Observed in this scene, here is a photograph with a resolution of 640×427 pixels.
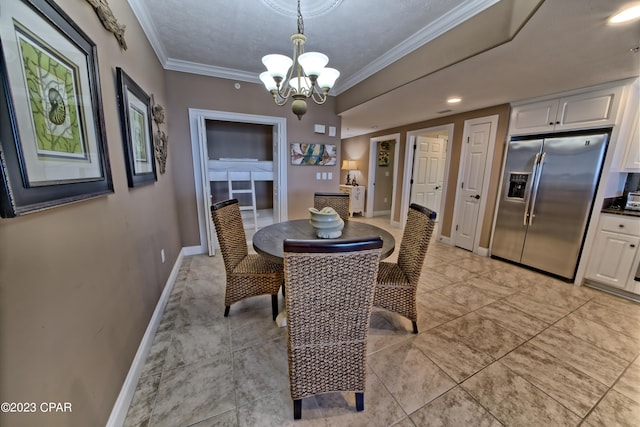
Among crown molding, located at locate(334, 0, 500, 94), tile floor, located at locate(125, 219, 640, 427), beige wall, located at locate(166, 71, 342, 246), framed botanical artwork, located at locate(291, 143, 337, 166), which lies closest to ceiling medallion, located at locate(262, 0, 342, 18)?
crown molding, located at locate(334, 0, 500, 94)

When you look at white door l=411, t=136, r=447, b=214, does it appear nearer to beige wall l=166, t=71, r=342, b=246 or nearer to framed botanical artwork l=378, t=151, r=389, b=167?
framed botanical artwork l=378, t=151, r=389, b=167

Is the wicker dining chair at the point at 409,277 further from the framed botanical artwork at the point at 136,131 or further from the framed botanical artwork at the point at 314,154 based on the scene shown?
the framed botanical artwork at the point at 314,154

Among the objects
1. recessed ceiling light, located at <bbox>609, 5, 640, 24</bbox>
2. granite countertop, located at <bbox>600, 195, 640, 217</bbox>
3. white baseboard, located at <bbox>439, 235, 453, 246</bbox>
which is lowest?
white baseboard, located at <bbox>439, 235, 453, 246</bbox>

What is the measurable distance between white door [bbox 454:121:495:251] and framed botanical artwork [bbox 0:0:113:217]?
424cm

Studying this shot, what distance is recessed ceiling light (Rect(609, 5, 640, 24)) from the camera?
4.19 feet

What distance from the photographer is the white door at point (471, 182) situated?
137 inches

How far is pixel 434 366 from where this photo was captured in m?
1.56

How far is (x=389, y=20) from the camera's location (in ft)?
6.54

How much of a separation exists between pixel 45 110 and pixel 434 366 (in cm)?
230

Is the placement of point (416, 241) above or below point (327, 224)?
below

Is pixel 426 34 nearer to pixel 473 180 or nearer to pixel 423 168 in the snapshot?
pixel 473 180

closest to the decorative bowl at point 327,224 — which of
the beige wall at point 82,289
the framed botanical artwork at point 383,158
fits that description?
the beige wall at point 82,289

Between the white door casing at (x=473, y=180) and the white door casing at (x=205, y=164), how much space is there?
2858 millimetres

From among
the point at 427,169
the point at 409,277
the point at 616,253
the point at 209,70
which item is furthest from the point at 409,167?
the point at 209,70
